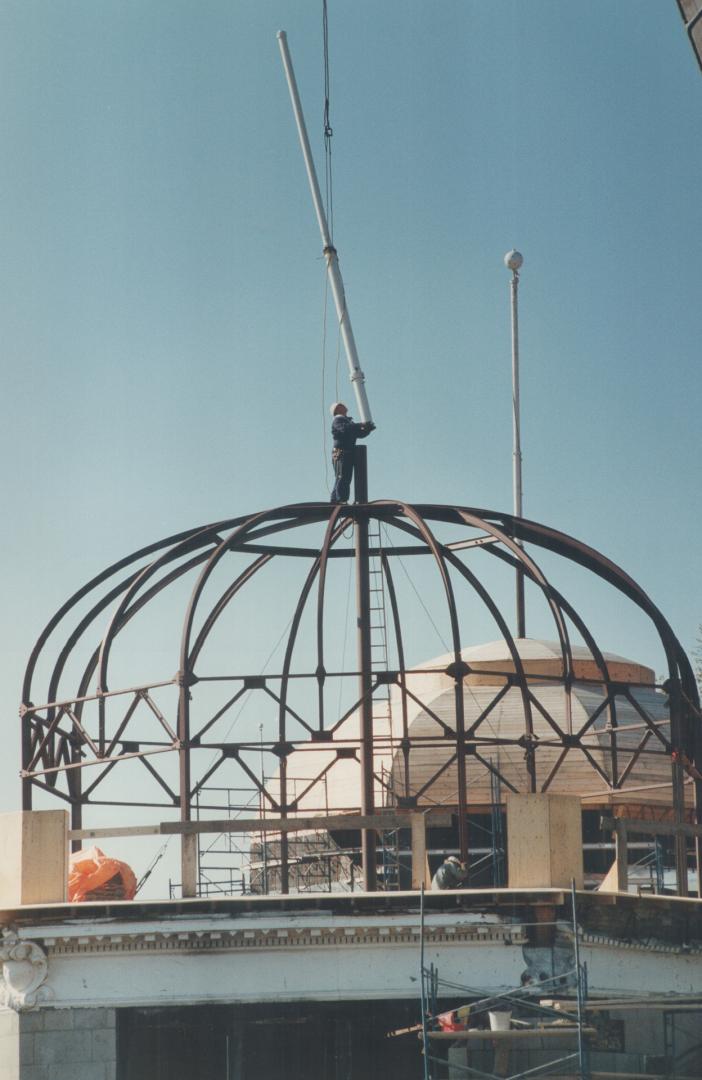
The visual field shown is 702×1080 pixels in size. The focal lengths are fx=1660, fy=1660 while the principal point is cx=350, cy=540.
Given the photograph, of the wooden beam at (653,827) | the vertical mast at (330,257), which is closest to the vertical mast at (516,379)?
the vertical mast at (330,257)

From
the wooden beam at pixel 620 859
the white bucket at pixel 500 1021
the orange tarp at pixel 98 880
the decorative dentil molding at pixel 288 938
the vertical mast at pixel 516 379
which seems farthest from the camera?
the vertical mast at pixel 516 379

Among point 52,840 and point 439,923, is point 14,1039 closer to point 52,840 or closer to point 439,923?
point 52,840

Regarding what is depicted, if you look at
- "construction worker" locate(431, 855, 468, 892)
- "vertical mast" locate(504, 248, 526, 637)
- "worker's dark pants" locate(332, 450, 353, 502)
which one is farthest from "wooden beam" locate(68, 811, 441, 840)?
"vertical mast" locate(504, 248, 526, 637)

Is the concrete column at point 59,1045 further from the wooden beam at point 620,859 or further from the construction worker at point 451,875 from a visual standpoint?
the wooden beam at point 620,859

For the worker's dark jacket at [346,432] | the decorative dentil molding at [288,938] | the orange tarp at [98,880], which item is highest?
the worker's dark jacket at [346,432]

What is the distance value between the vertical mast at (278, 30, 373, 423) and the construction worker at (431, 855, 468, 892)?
1058 cm

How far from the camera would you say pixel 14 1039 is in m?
22.8

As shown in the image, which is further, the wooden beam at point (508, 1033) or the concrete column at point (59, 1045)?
the concrete column at point (59, 1045)

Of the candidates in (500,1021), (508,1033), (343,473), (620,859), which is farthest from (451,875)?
(343,473)

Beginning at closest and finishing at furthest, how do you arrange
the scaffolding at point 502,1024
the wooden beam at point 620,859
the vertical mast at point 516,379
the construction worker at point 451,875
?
1. the scaffolding at point 502,1024
2. the construction worker at point 451,875
3. the wooden beam at point 620,859
4. the vertical mast at point 516,379

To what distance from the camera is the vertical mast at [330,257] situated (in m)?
33.2

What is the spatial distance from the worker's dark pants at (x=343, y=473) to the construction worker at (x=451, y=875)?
740cm

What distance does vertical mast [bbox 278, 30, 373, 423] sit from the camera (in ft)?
109

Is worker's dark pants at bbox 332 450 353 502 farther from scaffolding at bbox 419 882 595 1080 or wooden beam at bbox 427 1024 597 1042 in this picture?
wooden beam at bbox 427 1024 597 1042
